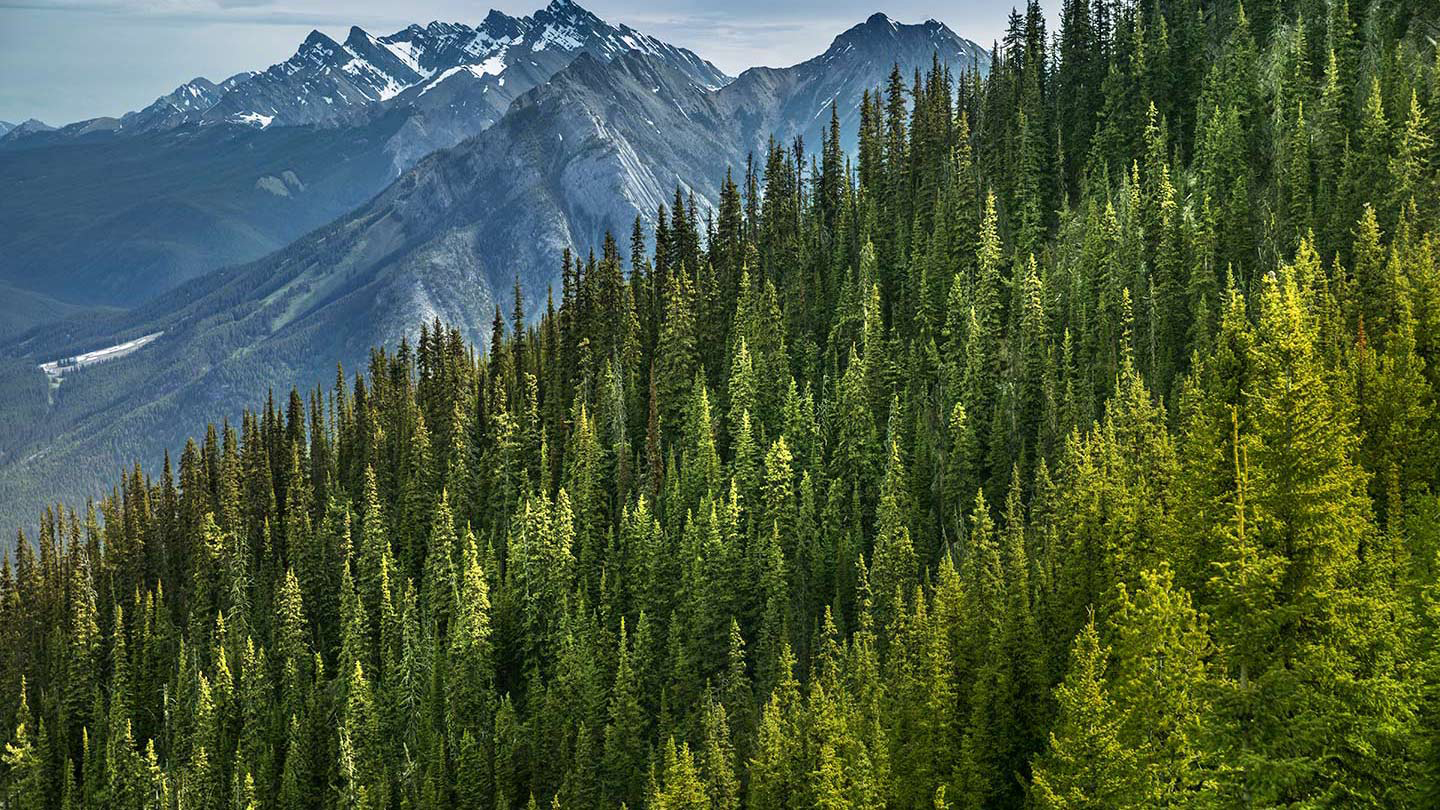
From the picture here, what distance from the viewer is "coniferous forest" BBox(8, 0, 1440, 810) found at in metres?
35.8

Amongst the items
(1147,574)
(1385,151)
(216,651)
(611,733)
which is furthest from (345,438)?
(1147,574)

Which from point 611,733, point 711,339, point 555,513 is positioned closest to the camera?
point 611,733

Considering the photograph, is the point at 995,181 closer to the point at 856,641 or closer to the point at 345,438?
the point at 856,641

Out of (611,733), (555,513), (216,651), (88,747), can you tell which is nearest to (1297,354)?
(611,733)

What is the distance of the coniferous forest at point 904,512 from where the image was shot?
3584 centimetres

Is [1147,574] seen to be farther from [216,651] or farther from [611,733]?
[216,651]

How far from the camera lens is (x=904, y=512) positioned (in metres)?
85.4

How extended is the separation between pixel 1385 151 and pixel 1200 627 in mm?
64170

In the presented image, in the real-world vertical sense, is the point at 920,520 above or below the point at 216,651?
above

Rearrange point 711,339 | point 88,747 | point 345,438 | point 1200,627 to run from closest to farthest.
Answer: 1. point 1200,627
2. point 88,747
3. point 711,339
4. point 345,438

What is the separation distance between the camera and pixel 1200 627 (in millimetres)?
35969

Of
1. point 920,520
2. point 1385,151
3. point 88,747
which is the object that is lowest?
point 88,747

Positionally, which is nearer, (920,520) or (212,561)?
(920,520)

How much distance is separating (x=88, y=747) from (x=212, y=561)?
87.3 feet
